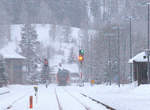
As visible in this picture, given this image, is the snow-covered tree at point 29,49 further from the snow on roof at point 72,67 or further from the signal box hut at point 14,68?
the snow on roof at point 72,67

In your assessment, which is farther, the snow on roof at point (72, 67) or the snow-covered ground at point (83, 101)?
the snow on roof at point (72, 67)

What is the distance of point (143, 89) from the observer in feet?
131

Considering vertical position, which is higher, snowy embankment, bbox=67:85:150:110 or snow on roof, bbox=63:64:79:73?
snowy embankment, bbox=67:85:150:110

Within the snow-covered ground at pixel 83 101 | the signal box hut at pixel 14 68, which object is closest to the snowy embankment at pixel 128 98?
the snow-covered ground at pixel 83 101

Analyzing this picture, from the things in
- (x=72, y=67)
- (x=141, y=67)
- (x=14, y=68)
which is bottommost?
(x=72, y=67)

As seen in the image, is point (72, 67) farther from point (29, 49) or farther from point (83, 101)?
point (83, 101)

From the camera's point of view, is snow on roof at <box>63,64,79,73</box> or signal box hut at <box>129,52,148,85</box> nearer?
signal box hut at <box>129,52,148,85</box>

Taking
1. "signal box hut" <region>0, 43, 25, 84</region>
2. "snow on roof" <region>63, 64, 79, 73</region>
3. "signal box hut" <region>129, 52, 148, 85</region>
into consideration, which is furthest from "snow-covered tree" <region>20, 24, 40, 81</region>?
"signal box hut" <region>129, 52, 148, 85</region>

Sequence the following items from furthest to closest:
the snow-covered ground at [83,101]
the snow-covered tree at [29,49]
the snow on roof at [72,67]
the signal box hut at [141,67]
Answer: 1. the snow on roof at [72,67]
2. the snow-covered tree at [29,49]
3. the signal box hut at [141,67]
4. the snow-covered ground at [83,101]

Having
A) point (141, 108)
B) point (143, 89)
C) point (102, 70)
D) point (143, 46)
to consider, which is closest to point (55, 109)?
point (141, 108)

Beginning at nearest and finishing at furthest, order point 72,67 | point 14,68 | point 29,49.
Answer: point 14,68
point 29,49
point 72,67

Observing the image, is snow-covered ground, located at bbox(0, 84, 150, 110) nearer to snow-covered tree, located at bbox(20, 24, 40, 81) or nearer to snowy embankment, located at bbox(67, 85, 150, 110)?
snowy embankment, located at bbox(67, 85, 150, 110)

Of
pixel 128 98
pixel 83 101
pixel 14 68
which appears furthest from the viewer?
pixel 14 68

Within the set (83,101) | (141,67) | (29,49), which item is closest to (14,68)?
(29,49)
